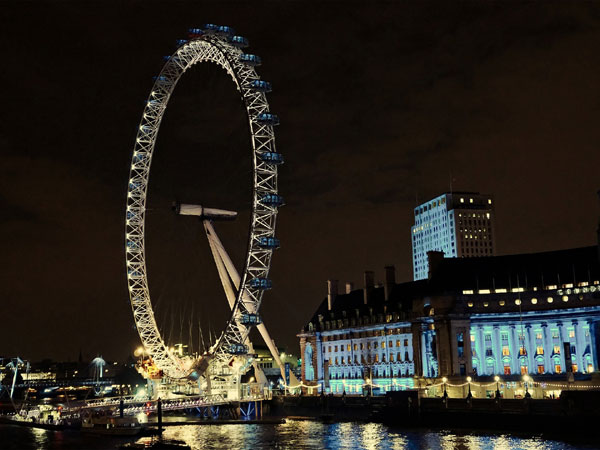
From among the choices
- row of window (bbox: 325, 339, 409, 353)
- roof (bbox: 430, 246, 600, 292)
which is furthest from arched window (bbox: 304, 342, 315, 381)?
roof (bbox: 430, 246, 600, 292)

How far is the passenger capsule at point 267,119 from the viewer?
75.5 meters

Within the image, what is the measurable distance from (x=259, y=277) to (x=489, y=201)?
10940 centimetres

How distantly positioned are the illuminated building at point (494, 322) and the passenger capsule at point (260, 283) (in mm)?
31321

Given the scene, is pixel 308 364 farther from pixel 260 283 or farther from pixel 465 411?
pixel 465 411

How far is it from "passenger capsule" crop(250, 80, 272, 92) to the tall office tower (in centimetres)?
9752

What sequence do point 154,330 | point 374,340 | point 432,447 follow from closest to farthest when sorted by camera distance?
1. point 432,447
2. point 154,330
3. point 374,340

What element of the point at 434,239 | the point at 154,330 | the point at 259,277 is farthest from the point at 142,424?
the point at 434,239

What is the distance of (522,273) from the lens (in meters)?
104

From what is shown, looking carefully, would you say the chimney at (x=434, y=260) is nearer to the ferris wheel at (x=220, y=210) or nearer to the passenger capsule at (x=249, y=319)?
the ferris wheel at (x=220, y=210)

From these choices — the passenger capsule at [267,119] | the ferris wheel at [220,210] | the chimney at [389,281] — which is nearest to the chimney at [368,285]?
the chimney at [389,281]

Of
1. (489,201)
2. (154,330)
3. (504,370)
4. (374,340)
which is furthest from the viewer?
(489,201)

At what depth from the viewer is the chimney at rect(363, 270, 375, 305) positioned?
122000 millimetres

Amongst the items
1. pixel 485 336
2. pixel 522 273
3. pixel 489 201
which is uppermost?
pixel 489 201

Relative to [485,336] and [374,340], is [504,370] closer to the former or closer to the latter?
[485,336]
